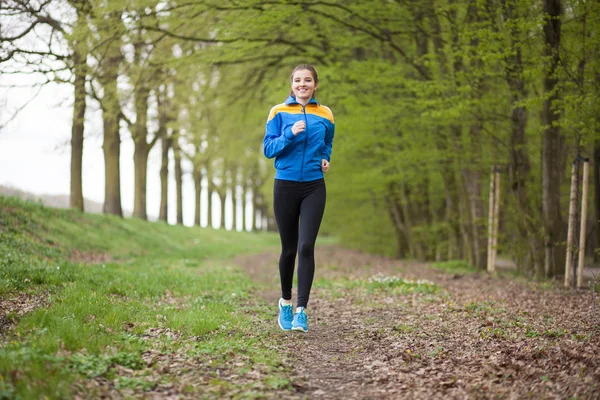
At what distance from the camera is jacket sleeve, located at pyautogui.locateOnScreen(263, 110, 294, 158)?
5.30 metres

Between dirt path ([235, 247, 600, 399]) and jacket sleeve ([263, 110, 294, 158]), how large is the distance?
1852mm

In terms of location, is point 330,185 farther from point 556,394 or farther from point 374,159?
point 556,394

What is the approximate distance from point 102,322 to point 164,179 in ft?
73.9

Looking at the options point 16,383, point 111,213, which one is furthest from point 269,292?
point 111,213

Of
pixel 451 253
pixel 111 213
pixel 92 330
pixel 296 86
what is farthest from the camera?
pixel 111 213

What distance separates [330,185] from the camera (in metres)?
21.5

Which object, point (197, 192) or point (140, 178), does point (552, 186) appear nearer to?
point (140, 178)

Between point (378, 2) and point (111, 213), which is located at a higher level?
point (378, 2)

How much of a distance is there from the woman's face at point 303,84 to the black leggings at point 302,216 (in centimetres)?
88

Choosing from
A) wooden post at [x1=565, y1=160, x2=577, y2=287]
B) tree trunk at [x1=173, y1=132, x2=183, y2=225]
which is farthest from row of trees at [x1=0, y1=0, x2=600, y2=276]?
tree trunk at [x1=173, y1=132, x2=183, y2=225]

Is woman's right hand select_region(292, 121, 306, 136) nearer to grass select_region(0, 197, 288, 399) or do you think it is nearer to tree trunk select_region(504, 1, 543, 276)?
grass select_region(0, 197, 288, 399)

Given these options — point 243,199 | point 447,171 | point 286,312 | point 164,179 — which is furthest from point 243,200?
point 286,312

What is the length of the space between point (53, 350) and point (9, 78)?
885 cm

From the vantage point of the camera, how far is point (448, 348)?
5.05 meters
